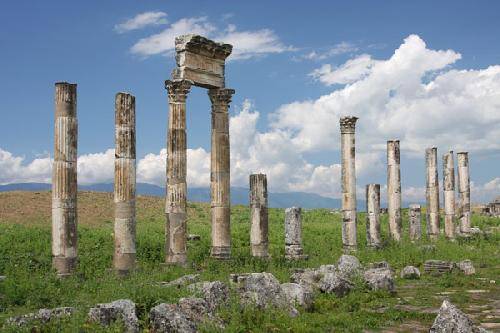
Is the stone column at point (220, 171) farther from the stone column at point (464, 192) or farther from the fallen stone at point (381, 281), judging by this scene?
the stone column at point (464, 192)

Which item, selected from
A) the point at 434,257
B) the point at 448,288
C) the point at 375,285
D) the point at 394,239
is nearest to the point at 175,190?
the point at 375,285

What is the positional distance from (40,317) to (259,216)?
605 inches

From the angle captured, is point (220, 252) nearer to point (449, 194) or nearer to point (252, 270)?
point (252, 270)

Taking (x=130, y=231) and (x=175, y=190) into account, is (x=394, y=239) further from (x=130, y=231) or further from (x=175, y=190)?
(x=130, y=231)

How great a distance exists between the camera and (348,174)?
98.7 ft

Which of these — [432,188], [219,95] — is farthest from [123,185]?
[432,188]

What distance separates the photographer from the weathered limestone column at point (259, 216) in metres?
26.0

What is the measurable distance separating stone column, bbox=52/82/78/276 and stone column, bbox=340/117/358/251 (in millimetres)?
14325

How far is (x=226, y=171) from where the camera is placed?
2495cm

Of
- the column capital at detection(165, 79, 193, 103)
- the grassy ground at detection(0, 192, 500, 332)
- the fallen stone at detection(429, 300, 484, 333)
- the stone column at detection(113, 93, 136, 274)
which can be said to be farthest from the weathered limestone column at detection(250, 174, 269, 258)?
the fallen stone at detection(429, 300, 484, 333)

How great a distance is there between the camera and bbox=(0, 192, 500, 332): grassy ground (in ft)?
42.5

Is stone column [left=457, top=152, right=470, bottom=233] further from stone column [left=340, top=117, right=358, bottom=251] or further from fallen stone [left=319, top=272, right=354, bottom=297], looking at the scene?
fallen stone [left=319, top=272, right=354, bottom=297]

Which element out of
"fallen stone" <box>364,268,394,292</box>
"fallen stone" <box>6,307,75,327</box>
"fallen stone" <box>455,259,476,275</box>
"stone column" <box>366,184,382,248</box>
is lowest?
"fallen stone" <box>455,259,476,275</box>

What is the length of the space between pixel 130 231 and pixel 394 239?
681 inches
